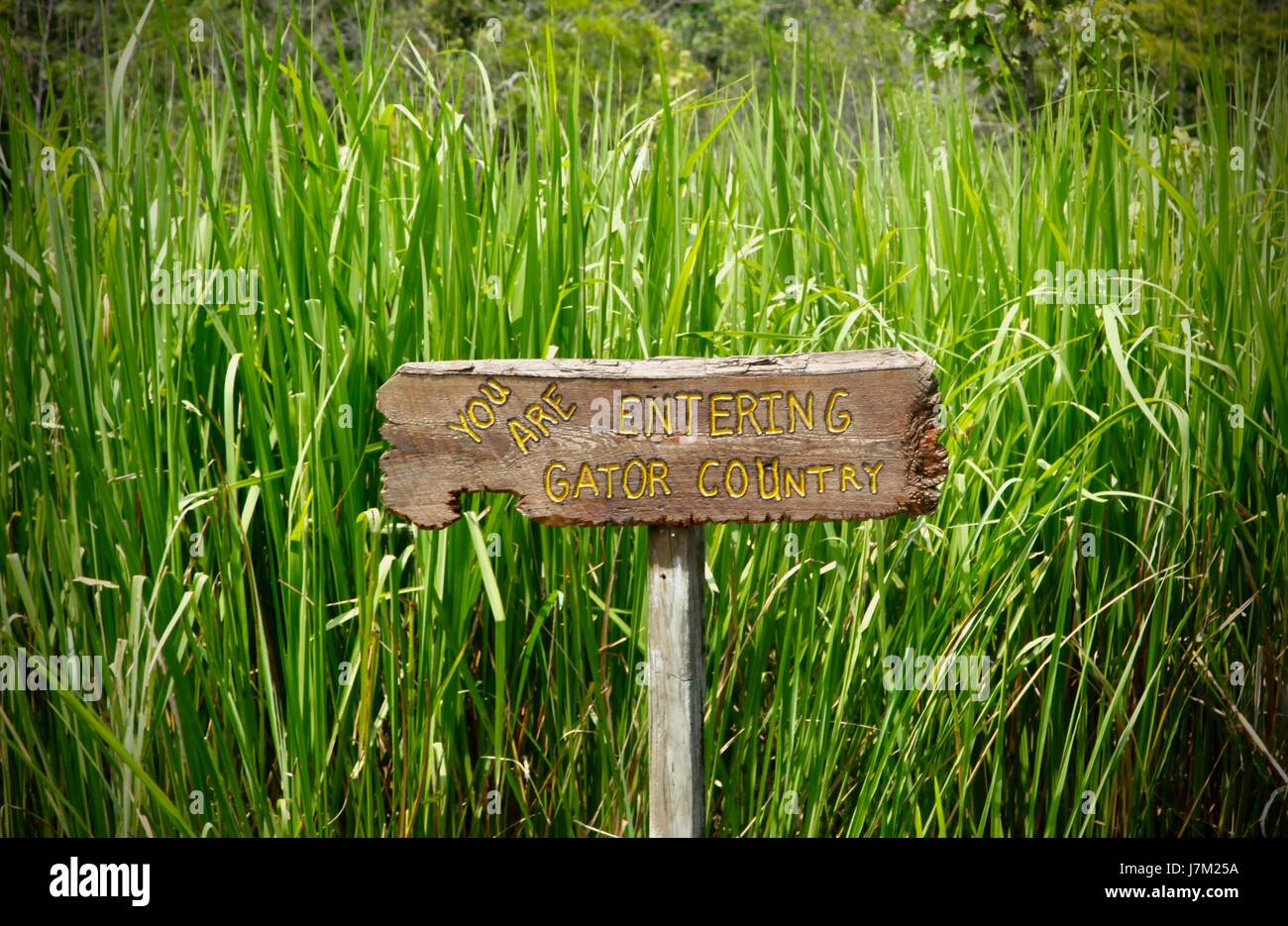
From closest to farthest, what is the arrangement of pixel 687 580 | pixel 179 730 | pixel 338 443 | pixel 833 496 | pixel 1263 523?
pixel 833 496, pixel 687 580, pixel 338 443, pixel 179 730, pixel 1263 523

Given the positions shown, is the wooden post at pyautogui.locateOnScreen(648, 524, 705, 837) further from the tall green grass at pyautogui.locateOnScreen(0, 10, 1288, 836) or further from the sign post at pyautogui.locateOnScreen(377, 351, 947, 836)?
the tall green grass at pyautogui.locateOnScreen(0, 10, 1288, 836)

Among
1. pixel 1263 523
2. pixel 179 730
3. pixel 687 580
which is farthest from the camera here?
pixel 1263 523

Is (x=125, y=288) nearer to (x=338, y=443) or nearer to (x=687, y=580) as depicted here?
(x=338, y=443)

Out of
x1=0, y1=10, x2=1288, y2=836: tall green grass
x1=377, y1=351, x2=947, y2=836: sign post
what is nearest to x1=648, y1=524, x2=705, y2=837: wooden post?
x1=377, y1=351, x2=947, y2=836: sign post

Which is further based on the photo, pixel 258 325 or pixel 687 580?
pixel 258 325

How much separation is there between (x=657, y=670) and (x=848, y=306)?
82 cm

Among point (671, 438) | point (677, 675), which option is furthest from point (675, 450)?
point (677, 675)

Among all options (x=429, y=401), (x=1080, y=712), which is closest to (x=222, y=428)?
(x=429, y=401)

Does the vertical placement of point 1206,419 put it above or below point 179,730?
above

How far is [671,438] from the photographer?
4.95 ft

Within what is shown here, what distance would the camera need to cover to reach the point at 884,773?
1892mm

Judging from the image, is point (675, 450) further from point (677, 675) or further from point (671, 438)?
point (677, 675)

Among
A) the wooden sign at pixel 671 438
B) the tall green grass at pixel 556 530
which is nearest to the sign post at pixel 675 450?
the wooden sign at pixel 671 438
